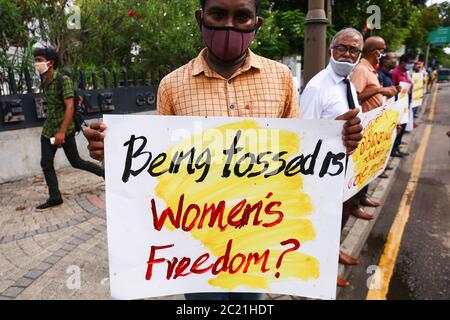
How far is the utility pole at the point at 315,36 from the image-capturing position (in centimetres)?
364

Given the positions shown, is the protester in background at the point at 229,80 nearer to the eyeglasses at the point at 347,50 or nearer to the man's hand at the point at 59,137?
Answer: the eyeglasses at the point at 347,50

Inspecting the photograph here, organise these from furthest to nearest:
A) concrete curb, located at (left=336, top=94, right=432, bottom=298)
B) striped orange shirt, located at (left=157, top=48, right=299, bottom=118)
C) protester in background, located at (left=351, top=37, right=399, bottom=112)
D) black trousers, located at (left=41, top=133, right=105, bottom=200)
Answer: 1. black trousers, located at (left=41, top=133, right=105, bottom=200)
2. protester in background, located at (left=351, top=37, right=399, bottom=112)
3. concrete curb, located at (left=336, top=94, right=432, bottom=298)
4. striped orange shirt, located at (left=157, top=48, right=299, bottom=118)

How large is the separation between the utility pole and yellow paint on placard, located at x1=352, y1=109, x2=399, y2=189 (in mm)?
914

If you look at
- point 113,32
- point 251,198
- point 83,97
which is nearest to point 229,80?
point 251,198

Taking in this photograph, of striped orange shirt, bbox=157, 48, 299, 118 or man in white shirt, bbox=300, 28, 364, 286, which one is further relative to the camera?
man in white shirt, bbox=300, 28, 364, 286

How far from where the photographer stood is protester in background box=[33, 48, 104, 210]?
4117 mm

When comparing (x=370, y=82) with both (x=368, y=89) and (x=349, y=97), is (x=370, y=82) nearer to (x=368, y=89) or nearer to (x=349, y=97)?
(x=368, y=89)

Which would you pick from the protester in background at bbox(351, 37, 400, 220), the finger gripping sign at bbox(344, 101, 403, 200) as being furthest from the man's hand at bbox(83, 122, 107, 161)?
the protester in background at bbox(351, 37, 400, 220)

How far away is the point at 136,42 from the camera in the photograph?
8977mm

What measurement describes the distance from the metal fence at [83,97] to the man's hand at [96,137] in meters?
3.38

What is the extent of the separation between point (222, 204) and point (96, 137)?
0.63 m

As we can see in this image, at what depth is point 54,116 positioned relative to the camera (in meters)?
4.24

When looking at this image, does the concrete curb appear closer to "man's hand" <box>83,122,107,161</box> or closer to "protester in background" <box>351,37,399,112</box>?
"protester in background" <box>351,37,399,112</box>

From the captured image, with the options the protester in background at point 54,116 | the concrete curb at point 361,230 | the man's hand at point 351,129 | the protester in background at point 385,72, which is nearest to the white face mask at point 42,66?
the protester in background at point 54,116
